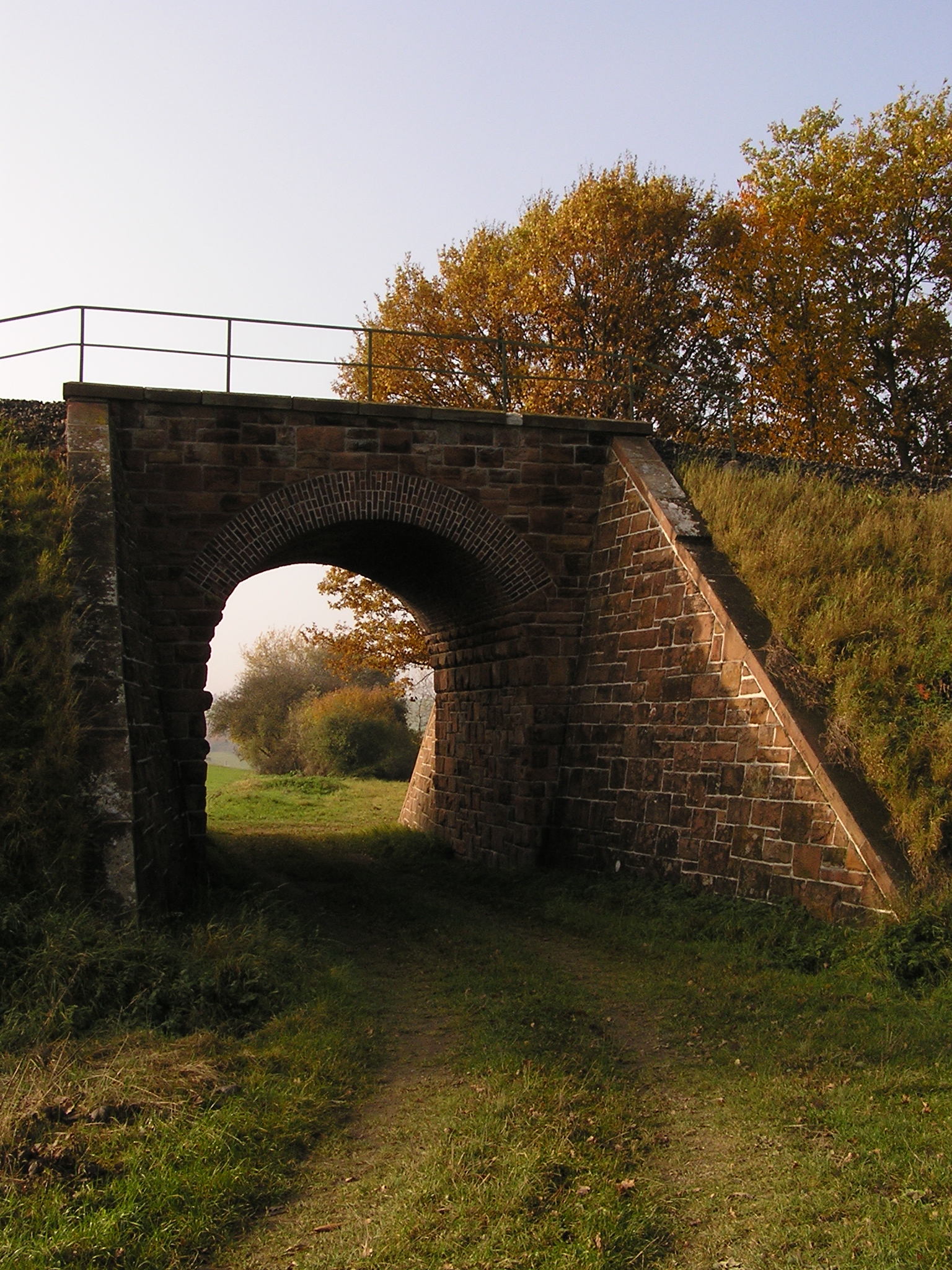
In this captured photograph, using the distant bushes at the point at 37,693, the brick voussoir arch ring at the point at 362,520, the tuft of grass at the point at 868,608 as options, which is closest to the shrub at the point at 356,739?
the brick voussoir arch ring at the point at 362,520

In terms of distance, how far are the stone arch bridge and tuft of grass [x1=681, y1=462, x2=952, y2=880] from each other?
28 centimetres

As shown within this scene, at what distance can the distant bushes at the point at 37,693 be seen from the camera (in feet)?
24.7

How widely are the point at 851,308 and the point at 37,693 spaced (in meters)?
18.9

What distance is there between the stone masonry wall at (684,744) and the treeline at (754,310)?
920cm

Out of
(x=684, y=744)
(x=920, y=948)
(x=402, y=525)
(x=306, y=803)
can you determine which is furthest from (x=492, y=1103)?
(x=306, y=803)

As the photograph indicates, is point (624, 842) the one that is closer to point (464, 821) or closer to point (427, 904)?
point (427, 904)

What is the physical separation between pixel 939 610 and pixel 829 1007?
4.72m

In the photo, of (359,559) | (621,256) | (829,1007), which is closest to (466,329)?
(621,256)

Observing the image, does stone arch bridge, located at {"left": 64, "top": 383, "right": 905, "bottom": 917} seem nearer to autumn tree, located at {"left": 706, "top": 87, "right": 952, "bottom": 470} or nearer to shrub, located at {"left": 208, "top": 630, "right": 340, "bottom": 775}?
autumn tree, located at {"left": 706, "top": 87, "right": 952, "bottom": 470}

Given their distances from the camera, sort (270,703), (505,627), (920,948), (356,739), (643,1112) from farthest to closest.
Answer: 1. (270,703)
2. (356,739)
3. (505,627)
4. (920,948)
5. (643,1112)

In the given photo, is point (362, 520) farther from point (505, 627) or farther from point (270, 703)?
point (270, 703)

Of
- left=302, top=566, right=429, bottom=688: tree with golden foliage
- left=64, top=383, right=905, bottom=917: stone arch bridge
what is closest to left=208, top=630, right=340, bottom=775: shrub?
left=302, top=566, right=429, bottom=688: tree with golden foliage

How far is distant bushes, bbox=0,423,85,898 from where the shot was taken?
7.54m

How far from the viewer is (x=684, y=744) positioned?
10.5 metres
